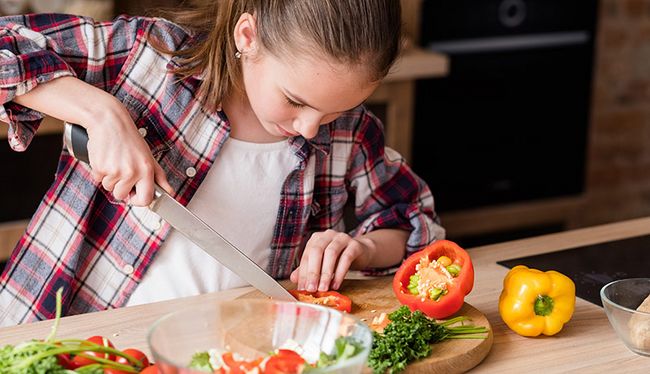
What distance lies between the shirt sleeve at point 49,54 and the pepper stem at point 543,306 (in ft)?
2.48

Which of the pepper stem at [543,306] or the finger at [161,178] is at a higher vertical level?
the finger at [161,178]

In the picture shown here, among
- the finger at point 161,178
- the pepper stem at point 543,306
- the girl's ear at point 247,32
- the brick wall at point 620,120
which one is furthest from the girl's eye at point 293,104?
the brick wall at point 620,120

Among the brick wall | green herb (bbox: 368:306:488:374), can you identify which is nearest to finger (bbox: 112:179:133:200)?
green herb (bbox: 368:306:488:374)

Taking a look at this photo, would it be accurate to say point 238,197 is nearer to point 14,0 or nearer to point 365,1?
point 365,1

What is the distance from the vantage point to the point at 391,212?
6.14 ft

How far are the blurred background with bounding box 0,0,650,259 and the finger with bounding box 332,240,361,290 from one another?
1.57m

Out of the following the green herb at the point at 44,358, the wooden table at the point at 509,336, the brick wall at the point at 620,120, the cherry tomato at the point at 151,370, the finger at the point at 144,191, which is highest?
the finger at the point at 144,191

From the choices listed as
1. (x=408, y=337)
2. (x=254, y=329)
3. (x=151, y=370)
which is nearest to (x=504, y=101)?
(x=408, y=337)

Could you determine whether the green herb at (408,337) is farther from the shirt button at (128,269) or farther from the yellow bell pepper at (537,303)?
the shirt button at (128,269)

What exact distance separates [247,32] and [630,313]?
2.25 ft

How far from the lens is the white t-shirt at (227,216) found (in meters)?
1.76

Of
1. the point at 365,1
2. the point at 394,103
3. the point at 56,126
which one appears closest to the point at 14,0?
the point at 56,126

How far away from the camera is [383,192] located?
189 cm

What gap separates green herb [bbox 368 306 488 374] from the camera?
4.32 feet
